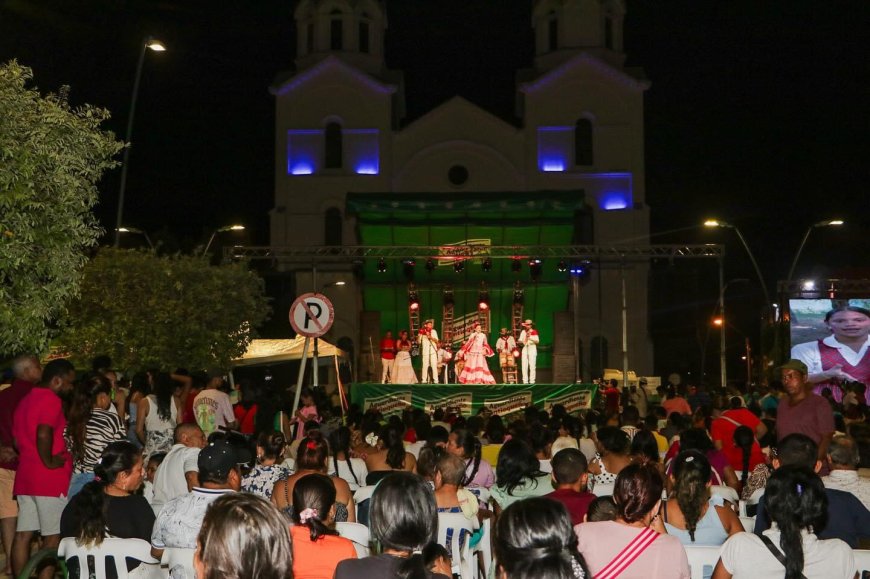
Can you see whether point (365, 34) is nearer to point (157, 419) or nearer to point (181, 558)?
point (157, 419)

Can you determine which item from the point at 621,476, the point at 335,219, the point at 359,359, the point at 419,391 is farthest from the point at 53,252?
the point at 335,219

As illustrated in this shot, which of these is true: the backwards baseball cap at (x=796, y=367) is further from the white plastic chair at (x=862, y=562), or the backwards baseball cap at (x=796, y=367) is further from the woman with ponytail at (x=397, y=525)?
the woman with ponytail at (x=397, y=525)

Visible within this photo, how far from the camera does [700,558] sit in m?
6.25

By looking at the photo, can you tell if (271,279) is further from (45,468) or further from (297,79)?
(45,468)

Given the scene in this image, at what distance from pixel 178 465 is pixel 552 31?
38719mm

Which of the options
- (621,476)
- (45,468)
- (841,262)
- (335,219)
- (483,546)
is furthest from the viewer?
(841,262)

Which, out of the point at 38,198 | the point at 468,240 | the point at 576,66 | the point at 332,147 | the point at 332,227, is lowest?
the point at 38,198

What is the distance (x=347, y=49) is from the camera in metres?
44.3

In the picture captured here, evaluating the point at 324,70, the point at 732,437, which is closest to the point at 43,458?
the point at 732,437

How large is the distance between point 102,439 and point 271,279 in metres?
39.8

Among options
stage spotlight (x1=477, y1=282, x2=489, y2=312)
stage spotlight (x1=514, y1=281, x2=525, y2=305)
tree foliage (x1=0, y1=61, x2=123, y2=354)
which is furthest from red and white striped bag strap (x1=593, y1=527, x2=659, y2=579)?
stage spotlight (x1=514, y1=281, x2=525, y2=305)

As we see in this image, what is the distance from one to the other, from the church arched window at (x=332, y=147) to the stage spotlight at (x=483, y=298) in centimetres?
874

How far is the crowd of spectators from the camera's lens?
13.4ft

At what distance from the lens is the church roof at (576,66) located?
43.2 metres
